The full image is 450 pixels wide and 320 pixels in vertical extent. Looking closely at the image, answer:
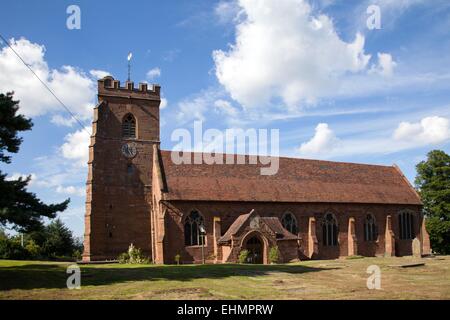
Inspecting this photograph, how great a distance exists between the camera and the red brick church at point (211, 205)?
3572 cm

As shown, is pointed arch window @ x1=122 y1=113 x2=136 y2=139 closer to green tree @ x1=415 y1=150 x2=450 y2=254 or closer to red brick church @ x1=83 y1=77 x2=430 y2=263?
red brick church @ x1=83 y1=77 x2=430 y2=263

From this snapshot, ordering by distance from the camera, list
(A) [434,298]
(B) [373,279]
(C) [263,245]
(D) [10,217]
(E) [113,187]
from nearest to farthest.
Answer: (A) [434,298] < (D) [10,217] < (B) [373,279] < (C) [263,245] < (E) [113,187]

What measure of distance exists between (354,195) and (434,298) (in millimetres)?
Answer: 30061

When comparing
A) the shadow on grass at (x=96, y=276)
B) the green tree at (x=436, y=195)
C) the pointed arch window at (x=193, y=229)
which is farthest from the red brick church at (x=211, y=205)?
the shadow on grass at (x=96, y=276)

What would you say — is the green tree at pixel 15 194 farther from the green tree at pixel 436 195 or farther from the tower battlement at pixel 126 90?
the green tree at pixel 436 195

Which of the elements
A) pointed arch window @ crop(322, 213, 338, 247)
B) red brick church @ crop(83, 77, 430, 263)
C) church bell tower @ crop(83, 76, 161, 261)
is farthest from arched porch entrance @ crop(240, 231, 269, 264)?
church bell tower @ crop(83, 76, 161, 261)

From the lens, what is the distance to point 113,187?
39.7 m

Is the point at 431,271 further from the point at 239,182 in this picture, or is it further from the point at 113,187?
the point at 113,187

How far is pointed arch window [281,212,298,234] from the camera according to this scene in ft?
131

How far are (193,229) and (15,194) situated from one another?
62.5ft

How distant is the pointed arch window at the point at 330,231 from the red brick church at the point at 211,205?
0.10 m

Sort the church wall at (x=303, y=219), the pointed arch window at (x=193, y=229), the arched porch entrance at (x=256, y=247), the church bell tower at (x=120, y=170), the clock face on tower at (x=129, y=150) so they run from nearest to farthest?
1. the arched porch entrance at (x=256, y=247)
2. the church wall at (x=303, y=219)
3. the pointed arch window at (x=193, y=229)
4. the church bell tower at (x=120, y=170)
5. the clock face on tower at (x=129, y=150)
